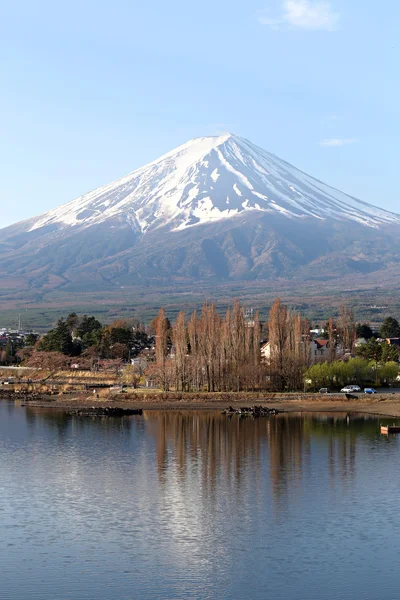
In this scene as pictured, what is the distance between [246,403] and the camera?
157 ft

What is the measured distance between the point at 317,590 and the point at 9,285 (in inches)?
7141

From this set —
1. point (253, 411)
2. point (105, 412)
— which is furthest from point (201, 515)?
point (105, 412)

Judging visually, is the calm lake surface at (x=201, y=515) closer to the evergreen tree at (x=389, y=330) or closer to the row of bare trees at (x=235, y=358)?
the row of bare trees at (x=235, y=358)

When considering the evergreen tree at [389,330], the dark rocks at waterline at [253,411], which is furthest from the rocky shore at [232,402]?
the evergreen tree at [389,330]

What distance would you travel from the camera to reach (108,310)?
150625 millimetres

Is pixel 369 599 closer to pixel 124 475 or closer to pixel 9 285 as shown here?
pixel 124 475

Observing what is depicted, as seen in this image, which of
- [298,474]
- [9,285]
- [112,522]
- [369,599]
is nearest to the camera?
[369,599]

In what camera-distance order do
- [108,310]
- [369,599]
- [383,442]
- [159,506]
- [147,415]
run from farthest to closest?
[108,310]
[147,415]
[383,442]
[159,506]
[369,599]

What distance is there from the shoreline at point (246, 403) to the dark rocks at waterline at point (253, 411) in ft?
3.32

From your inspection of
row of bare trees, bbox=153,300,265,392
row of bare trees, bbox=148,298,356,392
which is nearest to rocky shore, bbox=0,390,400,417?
row of bare trees, bbox=153,300,265,392

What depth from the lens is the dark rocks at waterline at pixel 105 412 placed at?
45.8 metres

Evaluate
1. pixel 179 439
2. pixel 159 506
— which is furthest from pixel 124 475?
pixel 179 439

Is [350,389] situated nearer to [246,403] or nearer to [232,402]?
[246,403]

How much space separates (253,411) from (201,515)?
21.2 metres
